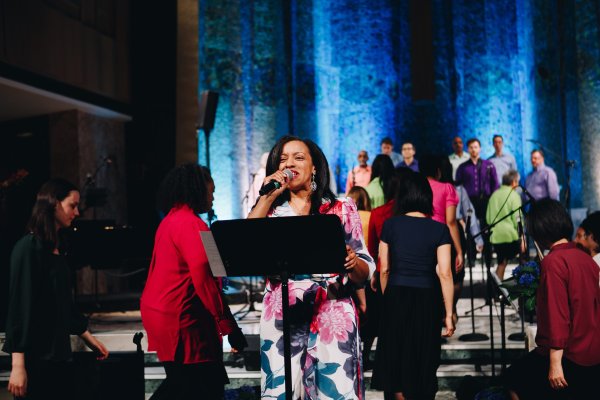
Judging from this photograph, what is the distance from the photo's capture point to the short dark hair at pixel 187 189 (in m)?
3.77

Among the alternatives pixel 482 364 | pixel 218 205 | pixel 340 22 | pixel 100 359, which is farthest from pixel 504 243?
pixel 340 22

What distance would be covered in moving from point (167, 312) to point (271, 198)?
904mm

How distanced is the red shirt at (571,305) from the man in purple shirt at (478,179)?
6.62m

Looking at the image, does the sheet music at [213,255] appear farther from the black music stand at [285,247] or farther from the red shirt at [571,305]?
the red shirt at [571,305]

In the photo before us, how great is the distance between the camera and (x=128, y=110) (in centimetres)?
1205

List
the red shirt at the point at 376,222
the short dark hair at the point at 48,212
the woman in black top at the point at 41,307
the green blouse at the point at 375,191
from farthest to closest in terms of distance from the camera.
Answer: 1. the green blouse at the point at 375,191
2. the red shirt at the point at 376,222
3. the short dark hair at the point at 48,212
4. the woman in black top at the point at 41,307

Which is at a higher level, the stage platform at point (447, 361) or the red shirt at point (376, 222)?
the red shirt at point (376, 222)

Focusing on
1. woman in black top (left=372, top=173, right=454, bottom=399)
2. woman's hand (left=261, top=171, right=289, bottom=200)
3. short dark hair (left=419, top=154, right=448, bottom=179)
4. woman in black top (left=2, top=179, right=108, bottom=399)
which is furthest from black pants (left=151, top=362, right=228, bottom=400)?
short dark hair (left=419, top=154, right=448, bottom=179)

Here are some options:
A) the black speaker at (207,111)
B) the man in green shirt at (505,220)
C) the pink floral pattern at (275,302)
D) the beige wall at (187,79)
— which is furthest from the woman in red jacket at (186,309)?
the beige wall at (187,79)

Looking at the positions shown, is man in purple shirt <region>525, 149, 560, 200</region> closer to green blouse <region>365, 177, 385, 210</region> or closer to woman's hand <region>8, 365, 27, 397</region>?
green blouse <region>365, 177, 385, 210</region>

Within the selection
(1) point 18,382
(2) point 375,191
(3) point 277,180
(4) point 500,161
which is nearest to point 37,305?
(1) point 18,382

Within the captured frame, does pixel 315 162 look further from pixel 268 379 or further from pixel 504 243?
pixel 504 243

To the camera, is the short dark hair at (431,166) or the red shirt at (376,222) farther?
the short dark hair at (431,166)

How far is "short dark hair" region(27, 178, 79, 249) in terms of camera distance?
3.60 metres
